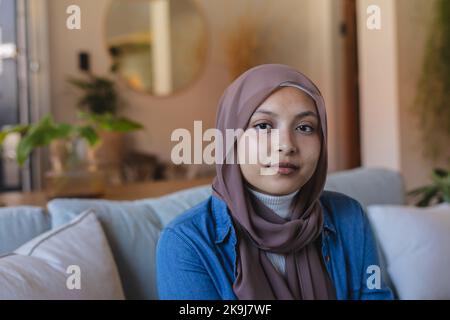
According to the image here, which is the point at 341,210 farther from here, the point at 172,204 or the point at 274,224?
the point at 172,204

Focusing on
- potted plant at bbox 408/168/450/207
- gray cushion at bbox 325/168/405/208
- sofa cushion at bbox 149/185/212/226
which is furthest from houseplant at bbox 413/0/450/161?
sofa cushion at bbox 149/185/212/226

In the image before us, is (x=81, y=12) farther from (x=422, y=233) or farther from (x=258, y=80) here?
(x=422, y=233)

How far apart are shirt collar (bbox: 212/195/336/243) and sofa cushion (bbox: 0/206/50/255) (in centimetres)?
60

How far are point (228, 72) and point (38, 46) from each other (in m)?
3.17

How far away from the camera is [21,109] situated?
3.40 meters

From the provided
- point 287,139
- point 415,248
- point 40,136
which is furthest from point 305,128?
point 40,136

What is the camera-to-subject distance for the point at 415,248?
70 cm

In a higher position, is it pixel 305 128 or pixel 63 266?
pixel 305 128

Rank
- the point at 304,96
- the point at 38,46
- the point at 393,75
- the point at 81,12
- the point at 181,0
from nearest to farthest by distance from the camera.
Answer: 1. the point at 304,96
2. the point at 81,12
3. the point at 181,0
4. the point at 393,75
5. the point at 38,46

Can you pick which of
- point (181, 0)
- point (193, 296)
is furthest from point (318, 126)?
point (181, 0)

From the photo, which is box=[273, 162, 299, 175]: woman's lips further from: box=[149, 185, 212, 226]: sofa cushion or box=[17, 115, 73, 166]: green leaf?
box=[17, 115, 73, 166]: green leaf

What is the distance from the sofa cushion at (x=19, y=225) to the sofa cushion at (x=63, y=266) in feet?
0.32

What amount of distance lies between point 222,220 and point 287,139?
8cm

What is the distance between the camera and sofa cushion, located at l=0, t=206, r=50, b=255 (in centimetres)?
84
